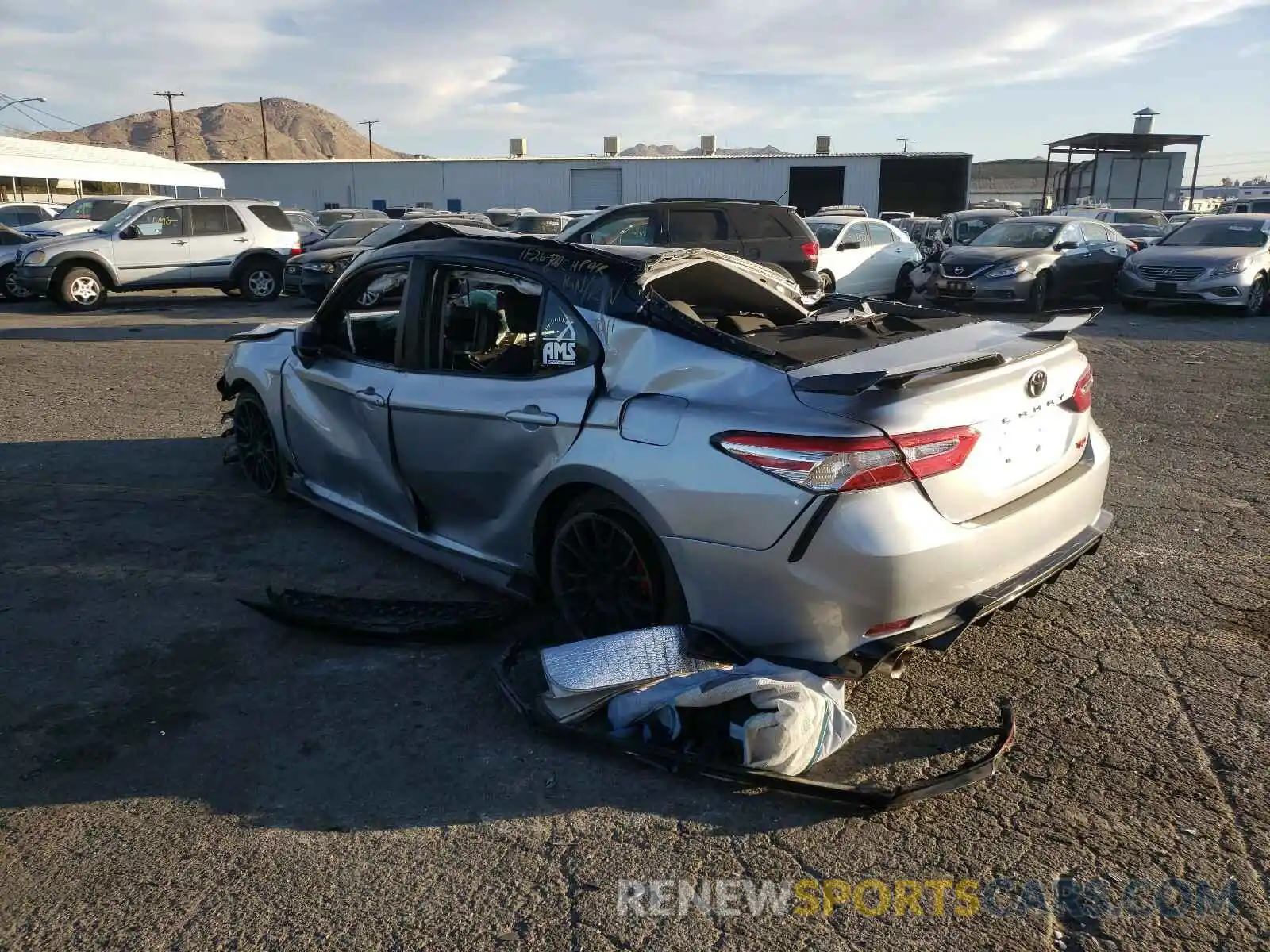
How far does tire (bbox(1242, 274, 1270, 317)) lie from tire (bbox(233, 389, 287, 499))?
1468 cm

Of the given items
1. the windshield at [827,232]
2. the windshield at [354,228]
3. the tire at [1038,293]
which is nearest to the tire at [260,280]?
the windshield at [354,228]

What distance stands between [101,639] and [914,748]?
10.6ft

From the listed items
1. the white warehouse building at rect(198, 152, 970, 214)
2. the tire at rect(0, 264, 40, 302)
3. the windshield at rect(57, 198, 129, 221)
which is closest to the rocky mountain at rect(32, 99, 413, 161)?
the white warehouse building at rect(198, 152, 970, 214)

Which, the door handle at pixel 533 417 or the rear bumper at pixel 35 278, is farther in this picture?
the rear bumper at pixel 35 278

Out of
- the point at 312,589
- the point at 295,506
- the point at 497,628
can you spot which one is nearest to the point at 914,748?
the point at 497,628

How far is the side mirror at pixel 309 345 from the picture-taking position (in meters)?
5.05

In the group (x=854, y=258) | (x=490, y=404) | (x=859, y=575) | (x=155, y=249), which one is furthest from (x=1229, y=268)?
(x=155, y=249)

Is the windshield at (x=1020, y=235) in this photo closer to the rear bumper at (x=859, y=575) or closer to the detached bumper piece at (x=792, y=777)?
the rear bumper at (x=859, y=575)

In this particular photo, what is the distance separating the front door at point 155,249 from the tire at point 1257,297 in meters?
17.1

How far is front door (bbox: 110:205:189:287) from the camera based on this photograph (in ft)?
53.4

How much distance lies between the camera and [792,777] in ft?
9.52

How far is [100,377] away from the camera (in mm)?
10211

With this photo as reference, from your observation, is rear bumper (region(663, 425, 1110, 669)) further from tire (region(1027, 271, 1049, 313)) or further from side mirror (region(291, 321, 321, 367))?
tire (region(1027, 271, 1049, 313))

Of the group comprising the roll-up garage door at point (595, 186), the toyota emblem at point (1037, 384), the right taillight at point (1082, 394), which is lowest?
the right taillight at point (1082, 394)
